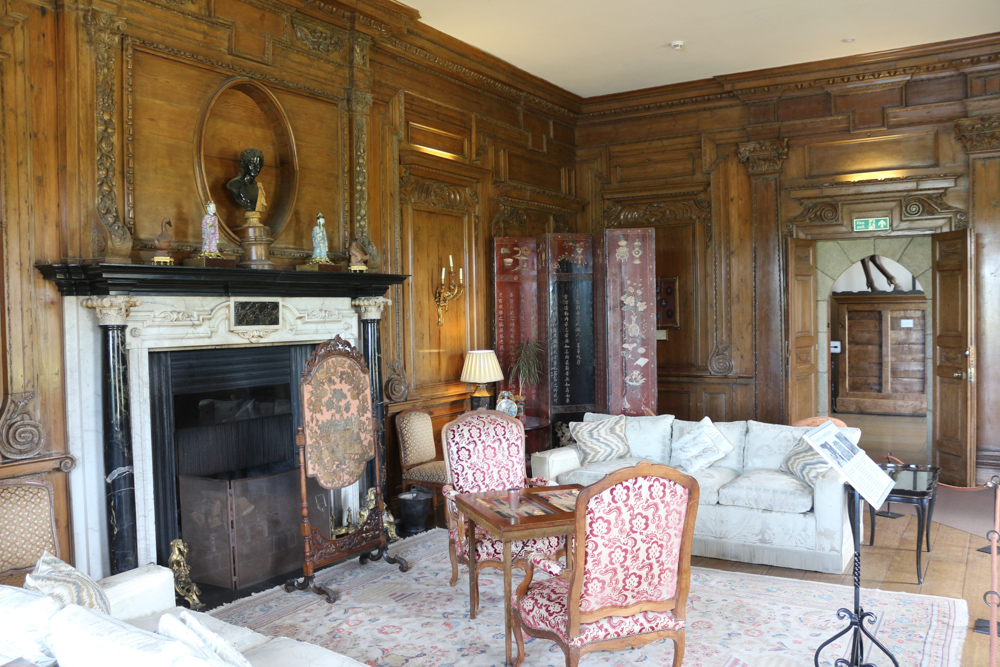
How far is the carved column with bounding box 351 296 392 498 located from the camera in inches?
203

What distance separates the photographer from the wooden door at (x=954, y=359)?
21.4 ft

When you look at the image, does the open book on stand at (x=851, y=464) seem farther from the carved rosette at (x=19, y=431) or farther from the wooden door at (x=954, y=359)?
the wooden door at (x=954, y=359)

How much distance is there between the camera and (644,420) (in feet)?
18.6

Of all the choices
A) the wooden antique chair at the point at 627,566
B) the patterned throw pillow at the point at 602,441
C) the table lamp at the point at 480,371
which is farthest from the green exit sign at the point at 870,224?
the wooden antique chair at the point at 627,566

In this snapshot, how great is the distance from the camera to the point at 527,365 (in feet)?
22.7

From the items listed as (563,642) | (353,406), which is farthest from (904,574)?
(353,406)

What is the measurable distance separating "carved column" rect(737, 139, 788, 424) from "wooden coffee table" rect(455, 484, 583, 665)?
4.19m

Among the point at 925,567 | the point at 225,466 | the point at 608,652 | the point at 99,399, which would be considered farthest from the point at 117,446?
the point at 925,567

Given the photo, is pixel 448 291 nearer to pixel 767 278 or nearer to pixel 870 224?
pixel 767 278

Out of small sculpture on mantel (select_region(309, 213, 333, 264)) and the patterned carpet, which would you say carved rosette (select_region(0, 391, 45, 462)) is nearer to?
the patterned carpet

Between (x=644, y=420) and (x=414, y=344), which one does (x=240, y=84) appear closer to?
(x=414, y=344)

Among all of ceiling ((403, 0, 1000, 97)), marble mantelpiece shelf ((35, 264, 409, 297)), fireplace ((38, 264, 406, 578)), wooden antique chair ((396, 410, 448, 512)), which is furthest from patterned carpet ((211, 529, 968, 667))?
ceiling ((403, 0, 1000, 97))

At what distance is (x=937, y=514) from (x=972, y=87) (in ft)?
12.7

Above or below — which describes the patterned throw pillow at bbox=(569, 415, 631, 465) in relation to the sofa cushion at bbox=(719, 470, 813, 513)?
above
